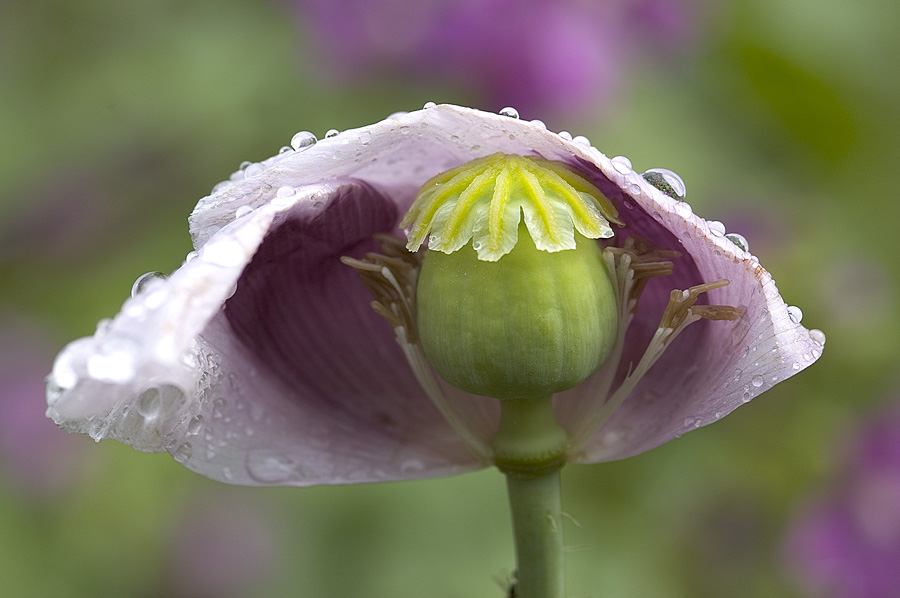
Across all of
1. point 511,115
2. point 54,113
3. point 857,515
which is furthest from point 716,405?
point 54,113

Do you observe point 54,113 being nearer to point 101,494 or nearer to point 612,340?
point 101,494

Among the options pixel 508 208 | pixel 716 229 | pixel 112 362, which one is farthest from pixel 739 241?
pixel 112 362

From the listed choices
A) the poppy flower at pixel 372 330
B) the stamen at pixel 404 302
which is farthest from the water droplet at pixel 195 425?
the stamen at pixel 404 302

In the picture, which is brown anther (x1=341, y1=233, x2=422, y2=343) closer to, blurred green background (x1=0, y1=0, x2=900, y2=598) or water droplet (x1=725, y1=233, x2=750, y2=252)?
water droplet (x1=725, y1=233, x2=750, y2=252)

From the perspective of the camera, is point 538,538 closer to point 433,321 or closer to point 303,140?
point 433,321

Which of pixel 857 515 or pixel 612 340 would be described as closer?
pixel 612 340

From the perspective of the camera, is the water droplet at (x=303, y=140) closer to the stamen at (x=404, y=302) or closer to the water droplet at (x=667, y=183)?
the stamen at (x=404, y=302)
